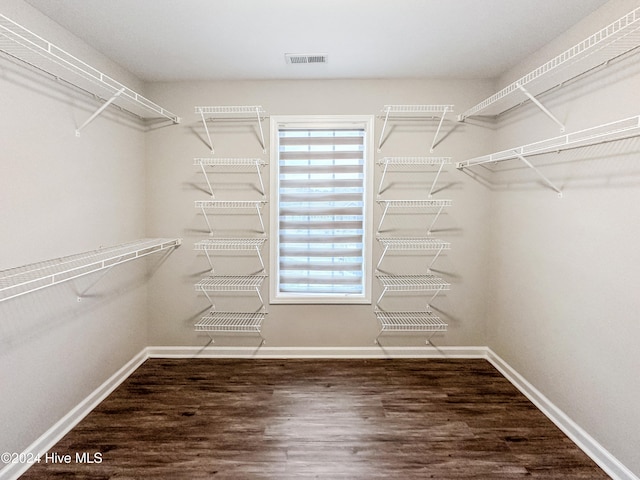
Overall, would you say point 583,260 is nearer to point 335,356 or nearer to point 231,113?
point 335,356

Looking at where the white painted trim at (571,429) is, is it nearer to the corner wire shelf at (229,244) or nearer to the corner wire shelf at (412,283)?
the corner wire shelf at (412,283)

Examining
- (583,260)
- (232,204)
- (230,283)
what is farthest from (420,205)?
(230,283)

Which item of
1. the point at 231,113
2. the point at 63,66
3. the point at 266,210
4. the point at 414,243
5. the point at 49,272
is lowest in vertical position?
the point at 49,272

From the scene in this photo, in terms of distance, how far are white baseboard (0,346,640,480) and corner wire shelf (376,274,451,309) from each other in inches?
18.3

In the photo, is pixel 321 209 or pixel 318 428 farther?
pixel 321 209

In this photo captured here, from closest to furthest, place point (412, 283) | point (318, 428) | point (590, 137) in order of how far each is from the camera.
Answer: point (590, 137)
point (318, 428)
point (412, 283)

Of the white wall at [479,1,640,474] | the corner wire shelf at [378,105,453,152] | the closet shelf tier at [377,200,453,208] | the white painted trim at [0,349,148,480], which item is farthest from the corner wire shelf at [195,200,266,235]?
the white wall at [479,1,640,474]

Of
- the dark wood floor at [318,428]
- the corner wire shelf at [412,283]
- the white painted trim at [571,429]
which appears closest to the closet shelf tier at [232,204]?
the corner wire shelf at [412,283]

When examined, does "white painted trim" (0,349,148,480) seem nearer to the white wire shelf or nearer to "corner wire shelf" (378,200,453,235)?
the white wire shelf

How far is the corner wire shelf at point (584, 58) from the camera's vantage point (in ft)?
5.03

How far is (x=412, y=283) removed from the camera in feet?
9.48

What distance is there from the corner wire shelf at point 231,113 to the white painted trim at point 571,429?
8.92ft

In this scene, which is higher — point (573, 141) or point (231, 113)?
point (231, 113)

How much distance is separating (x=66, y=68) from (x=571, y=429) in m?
3.50
